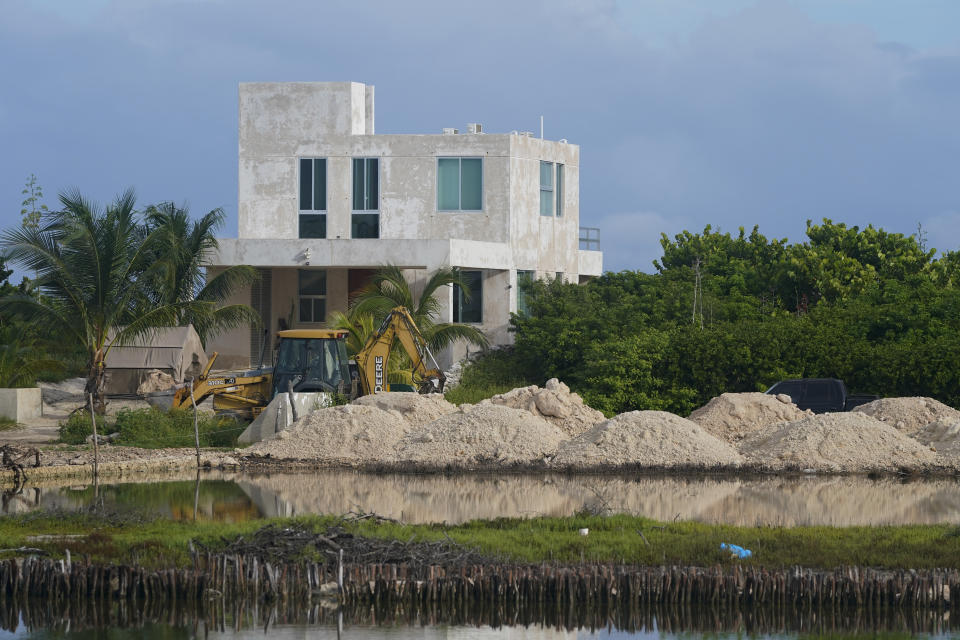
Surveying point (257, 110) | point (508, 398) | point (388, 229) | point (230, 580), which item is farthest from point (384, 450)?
point (257, 110)

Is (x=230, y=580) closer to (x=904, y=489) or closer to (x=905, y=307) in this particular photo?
(x=904, y=489)

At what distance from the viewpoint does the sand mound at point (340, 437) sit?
93.7 ft

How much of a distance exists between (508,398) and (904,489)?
407 inches

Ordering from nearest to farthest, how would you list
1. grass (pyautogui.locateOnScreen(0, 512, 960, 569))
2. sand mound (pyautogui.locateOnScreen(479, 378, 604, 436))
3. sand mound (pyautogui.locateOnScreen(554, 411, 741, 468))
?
grass (pyautogui.locateOnScreen(0, 512, 960, 569)), sand mound (pyautogui.locateOnScreen(554, 411, 741, 468)), sand mound (pyautogui.locateOnScreen(479, 378, 604, 436))

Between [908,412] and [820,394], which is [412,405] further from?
[908,412]

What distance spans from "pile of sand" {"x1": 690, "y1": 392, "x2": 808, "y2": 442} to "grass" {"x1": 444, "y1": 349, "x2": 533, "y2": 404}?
7.01 meters

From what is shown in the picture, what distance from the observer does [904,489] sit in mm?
24609

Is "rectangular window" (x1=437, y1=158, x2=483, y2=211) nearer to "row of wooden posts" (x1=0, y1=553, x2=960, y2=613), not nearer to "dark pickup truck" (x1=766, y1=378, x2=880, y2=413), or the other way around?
"dark pickup truck" (x1=766, y1=378, x2=880, y2=413)

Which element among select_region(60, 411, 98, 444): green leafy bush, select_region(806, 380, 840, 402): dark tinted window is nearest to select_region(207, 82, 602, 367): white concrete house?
select_region(60, 411, 98, 444): green leafy bush

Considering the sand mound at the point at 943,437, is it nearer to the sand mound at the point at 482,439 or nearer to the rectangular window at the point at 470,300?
the sand mound at the point at 482,439

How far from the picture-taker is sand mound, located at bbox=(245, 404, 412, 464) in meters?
28.6

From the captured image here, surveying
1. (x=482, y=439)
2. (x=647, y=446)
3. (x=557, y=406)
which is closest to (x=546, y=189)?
(x=557, y=406)

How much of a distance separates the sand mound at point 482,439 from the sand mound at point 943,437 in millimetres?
7870

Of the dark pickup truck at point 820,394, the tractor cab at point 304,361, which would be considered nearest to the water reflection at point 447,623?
the tractor cab at point 304,361
